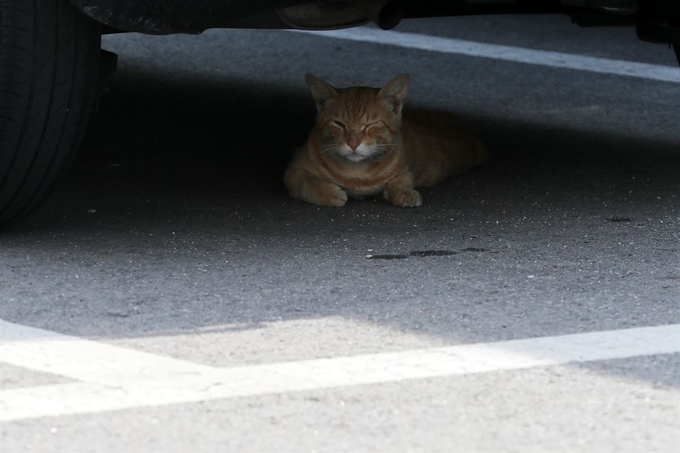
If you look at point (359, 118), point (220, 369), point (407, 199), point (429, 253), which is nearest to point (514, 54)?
point (359, 118)

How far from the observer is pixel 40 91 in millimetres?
3947

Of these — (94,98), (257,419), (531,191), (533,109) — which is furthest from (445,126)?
(257,419)

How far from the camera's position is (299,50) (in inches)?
370

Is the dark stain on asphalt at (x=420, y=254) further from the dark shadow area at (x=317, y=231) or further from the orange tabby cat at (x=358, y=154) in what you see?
the orange tabby cat at (x=358, y=154)

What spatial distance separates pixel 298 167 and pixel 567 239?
1.33m

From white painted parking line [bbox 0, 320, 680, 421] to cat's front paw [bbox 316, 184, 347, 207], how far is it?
1.87 m

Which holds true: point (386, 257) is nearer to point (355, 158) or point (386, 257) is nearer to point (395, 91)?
point (355, 158)

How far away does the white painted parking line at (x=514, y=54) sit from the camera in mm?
8492

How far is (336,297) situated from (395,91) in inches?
72.6

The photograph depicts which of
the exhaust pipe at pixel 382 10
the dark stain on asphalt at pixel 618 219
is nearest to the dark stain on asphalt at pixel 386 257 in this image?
the exhaust pipe at pixel 382 10

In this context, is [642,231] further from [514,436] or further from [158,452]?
[158,452]

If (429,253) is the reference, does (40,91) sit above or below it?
above

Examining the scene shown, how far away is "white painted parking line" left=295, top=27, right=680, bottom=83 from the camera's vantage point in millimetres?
8492

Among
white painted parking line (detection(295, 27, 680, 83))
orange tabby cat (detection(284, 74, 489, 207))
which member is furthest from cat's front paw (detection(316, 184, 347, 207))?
white painted parking line (detection(295, 27, 680, 83))
